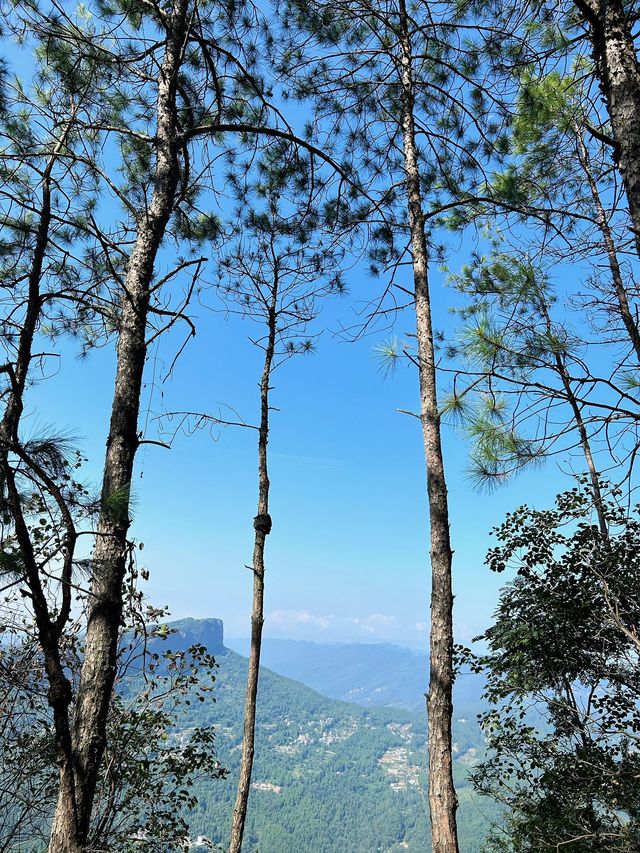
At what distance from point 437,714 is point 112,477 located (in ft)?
8.47

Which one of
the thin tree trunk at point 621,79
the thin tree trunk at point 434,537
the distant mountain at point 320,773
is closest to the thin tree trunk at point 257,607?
the thin tree trunk at point 434,537

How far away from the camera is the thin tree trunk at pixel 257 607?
187 inches

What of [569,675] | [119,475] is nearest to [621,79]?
[119,475]

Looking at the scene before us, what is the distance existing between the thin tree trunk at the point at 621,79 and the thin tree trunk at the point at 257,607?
175 inches

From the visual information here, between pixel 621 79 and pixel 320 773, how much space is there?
6353 inches

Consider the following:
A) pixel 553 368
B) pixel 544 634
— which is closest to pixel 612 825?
pixel 544 634

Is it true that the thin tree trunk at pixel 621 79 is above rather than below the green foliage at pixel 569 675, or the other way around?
above

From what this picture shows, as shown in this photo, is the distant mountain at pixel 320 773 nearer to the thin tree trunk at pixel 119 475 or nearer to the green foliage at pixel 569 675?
the green foliage at pixel 569 675

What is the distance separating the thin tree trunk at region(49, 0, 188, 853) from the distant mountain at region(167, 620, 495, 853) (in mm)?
76644

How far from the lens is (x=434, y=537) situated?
3611mm

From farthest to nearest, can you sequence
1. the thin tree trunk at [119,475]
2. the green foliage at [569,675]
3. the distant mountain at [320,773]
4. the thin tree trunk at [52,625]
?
1. the distant mountain at [320,773]
2. the green foliage at [569,675]
3. the thin tree trunk at [119,475]
4. the thin tree trunk at [52,625]

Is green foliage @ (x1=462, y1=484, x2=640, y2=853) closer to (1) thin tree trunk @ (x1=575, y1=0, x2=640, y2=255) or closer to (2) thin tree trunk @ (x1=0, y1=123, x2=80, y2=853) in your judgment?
(1) thin tree trunk @ (x1=575, y1=0, x2=640, y2=255)

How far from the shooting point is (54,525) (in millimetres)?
1464

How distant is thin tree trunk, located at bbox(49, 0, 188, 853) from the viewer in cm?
159
